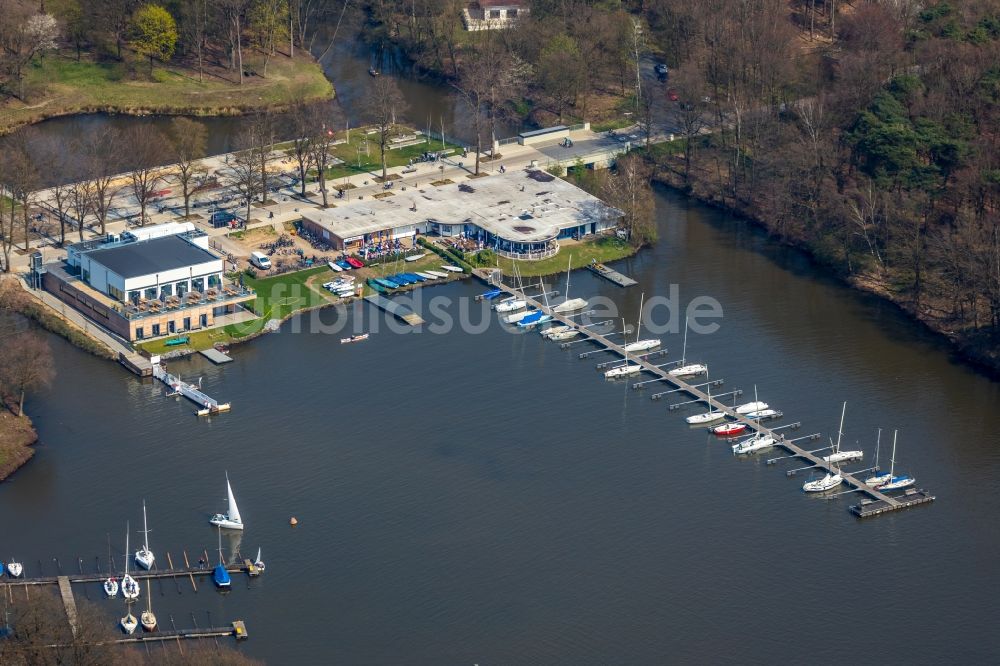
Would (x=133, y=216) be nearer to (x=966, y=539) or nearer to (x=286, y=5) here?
(x=286, y=5)

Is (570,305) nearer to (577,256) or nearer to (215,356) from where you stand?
(577,256)

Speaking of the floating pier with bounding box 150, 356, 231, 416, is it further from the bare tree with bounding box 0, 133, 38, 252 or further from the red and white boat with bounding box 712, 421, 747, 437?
the red and white boat with bounding box 712, 421, 747, 437

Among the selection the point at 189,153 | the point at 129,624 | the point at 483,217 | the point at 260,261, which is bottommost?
the point at 129,624

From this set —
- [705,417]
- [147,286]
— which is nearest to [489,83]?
[147,286]

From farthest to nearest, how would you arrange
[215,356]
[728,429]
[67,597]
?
1. [215,356]
2. [728,429]
3. [67,597]

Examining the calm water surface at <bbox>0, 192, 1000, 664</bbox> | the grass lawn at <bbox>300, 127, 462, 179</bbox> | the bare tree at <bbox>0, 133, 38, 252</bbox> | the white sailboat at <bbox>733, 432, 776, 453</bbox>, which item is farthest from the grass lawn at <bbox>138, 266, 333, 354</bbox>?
the white sailboat at <bbox>733, 432, 776, 453</bbox>

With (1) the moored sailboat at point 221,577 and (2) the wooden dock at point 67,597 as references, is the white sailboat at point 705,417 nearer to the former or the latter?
(1) the moored sailboat at point 221,577

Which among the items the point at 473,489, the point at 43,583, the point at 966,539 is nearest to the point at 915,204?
the point at 966,539
